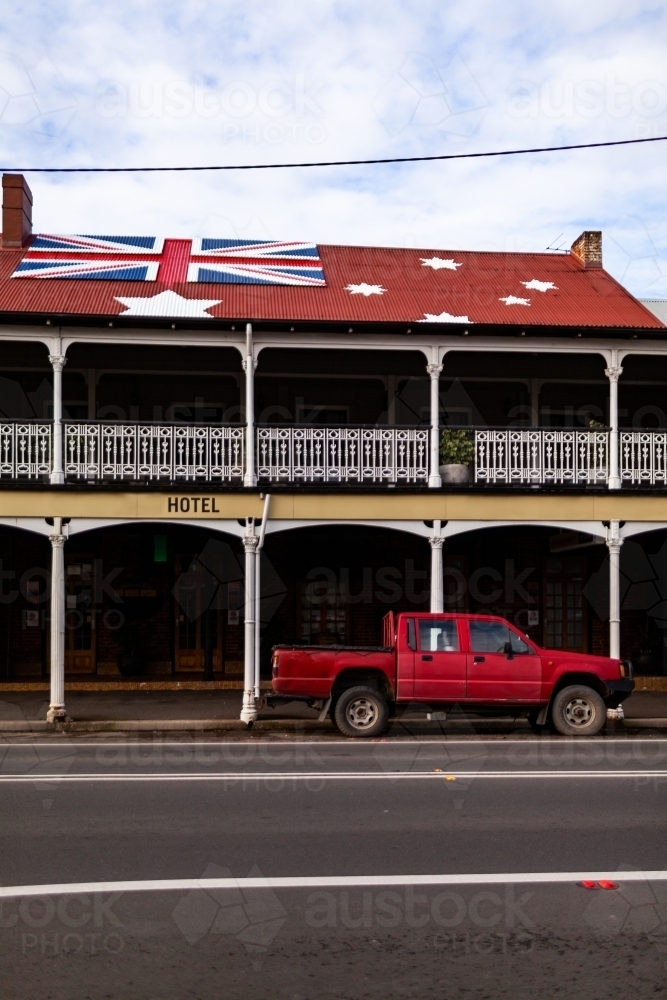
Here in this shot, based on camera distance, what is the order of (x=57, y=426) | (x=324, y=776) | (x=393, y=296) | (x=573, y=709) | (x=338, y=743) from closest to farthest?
(x=324, y=776) → (x=338, y=743) → (x=573, y=709) → (x=57, y=426) → (x=393, y=296)

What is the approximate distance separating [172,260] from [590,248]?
9.26 m

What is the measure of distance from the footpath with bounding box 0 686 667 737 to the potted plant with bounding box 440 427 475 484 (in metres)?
3.98

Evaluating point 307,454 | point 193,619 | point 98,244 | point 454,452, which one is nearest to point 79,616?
point 193,619

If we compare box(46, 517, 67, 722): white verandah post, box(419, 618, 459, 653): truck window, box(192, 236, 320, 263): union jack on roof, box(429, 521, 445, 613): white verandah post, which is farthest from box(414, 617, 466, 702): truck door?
box(192, 236, 320, 263): union jack on roof

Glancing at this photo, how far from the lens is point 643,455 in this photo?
18.8 m

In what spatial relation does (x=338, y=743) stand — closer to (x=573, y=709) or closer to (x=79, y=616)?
A: (x=573, y=709)

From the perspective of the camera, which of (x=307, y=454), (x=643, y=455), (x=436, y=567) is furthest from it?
(x=307, y=454)

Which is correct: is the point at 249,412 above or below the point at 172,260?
below

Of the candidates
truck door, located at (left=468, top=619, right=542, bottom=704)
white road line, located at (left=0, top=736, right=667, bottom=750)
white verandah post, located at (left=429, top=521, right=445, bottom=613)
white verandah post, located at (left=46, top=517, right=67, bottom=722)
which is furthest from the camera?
white verandah post, located at (left=429, top=521, right=445, bottom=613)

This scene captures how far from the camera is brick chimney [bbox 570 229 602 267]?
2417 cm

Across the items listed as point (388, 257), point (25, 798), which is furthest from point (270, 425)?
point (25, 798)

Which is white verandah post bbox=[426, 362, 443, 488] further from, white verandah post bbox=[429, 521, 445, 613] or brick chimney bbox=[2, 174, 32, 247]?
brick chimney bbox=[2, 174, 32, 247]

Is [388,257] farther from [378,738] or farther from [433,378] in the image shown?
[378,738]

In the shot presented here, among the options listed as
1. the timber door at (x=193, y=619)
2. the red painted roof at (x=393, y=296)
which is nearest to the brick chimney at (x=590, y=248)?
the red painted roof at (x=393, y=296)
